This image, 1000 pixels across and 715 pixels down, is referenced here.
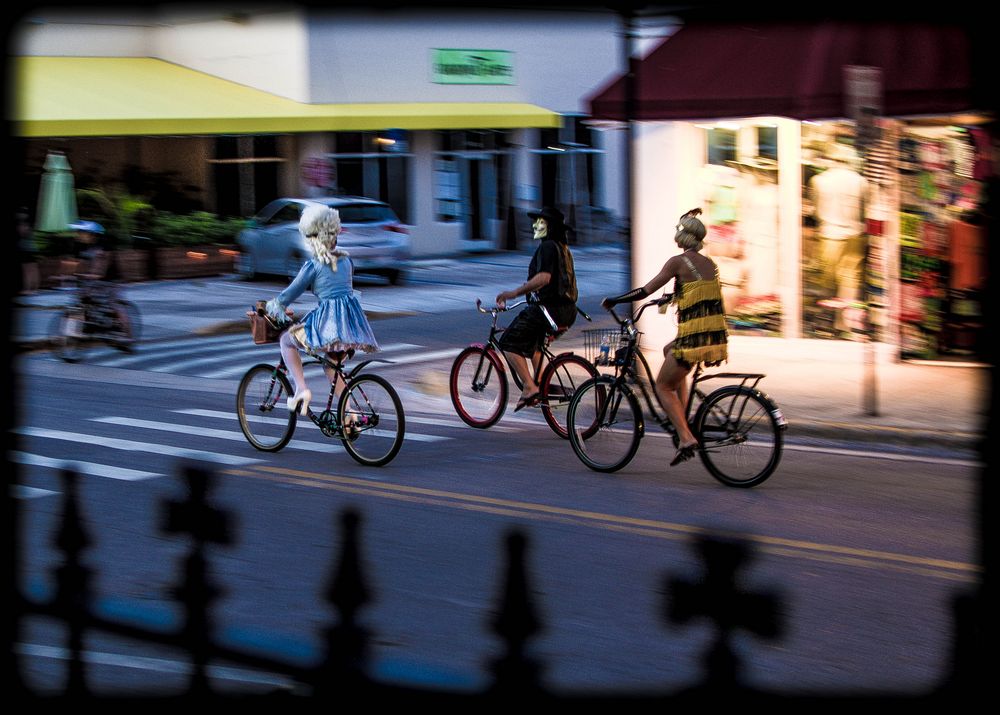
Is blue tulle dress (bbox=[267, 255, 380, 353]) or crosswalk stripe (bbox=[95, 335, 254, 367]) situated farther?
crosswalk stripe (bbox=[95, 335, 254, 367])

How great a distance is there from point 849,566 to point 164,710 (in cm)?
479

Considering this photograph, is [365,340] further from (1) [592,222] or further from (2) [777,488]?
(1) [592,222]

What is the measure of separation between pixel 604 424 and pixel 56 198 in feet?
61.6

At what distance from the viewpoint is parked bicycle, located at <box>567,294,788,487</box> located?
28.5ft

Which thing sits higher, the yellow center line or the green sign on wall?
the green sign on wall

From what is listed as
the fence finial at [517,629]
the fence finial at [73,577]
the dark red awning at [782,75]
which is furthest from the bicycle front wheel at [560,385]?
the fence finial at [517,629]

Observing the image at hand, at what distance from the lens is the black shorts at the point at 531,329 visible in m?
10.8

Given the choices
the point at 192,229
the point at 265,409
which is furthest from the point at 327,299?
the point at 192,229

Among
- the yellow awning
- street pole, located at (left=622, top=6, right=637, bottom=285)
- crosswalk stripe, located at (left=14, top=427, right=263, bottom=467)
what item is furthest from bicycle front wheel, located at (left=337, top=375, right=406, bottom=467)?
the yellow awning

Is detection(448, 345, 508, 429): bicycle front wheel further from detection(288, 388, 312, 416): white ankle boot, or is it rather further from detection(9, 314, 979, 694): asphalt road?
detection(288, 388, 312, 416): white ankle boot

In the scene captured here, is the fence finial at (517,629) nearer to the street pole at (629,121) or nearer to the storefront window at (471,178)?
Result: the street pole at (629,121)

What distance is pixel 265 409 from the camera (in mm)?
10289

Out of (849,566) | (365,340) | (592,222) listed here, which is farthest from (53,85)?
(849,566)

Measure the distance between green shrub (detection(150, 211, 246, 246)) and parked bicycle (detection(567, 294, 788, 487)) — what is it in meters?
19.3
